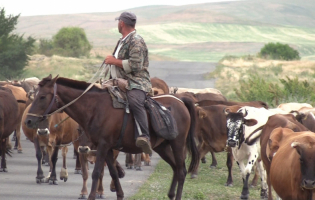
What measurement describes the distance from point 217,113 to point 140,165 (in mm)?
2266

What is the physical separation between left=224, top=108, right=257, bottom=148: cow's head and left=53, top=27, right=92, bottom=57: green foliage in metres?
62.7

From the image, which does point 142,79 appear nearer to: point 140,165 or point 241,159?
point 241,159

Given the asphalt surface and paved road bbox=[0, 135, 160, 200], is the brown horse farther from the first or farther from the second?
paved road bbox=[0, 135, 160, 200]

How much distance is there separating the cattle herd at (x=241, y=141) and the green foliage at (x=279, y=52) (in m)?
61.6

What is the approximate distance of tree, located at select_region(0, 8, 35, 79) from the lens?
1604 inches

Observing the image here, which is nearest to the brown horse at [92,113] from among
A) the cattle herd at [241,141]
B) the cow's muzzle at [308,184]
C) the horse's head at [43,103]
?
the horse's head at [43,103]

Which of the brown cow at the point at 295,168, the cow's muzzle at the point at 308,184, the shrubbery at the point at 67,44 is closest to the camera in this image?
the cow's muzzle at the point at 308,184

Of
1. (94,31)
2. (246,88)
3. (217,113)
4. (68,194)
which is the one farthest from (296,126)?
(94,31)

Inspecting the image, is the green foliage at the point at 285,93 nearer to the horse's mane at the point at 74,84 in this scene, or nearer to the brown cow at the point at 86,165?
the brown cow at the point at 86,165

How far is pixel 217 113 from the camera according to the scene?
1645 centimetres

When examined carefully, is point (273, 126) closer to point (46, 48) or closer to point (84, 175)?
point (84, 175)

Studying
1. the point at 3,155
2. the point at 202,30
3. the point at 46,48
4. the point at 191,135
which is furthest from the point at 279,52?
the point at 191,135

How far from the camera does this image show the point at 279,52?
82.1 metres

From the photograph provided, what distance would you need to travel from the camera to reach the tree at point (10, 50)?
134 ft
